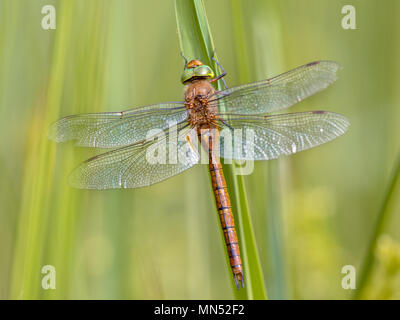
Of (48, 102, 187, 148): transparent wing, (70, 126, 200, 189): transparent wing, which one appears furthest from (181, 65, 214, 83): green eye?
(70, 126, 200, 189): transparent wing

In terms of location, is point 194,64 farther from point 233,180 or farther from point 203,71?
point 233,180

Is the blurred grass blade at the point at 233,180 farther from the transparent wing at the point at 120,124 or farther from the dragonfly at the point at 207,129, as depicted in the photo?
the transparent wing at the point at 120,124

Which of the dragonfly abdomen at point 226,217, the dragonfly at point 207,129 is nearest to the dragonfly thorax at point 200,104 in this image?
the dragonfly at point 207,129

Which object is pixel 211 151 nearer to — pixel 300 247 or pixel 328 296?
pixel 300 247

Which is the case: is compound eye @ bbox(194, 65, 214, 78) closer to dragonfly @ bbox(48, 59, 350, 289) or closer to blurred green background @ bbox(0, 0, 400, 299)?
dragonfly @ bbox(48, 59, 350, 289)

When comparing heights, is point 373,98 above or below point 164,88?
below

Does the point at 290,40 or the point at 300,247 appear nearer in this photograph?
the point at 300,247
